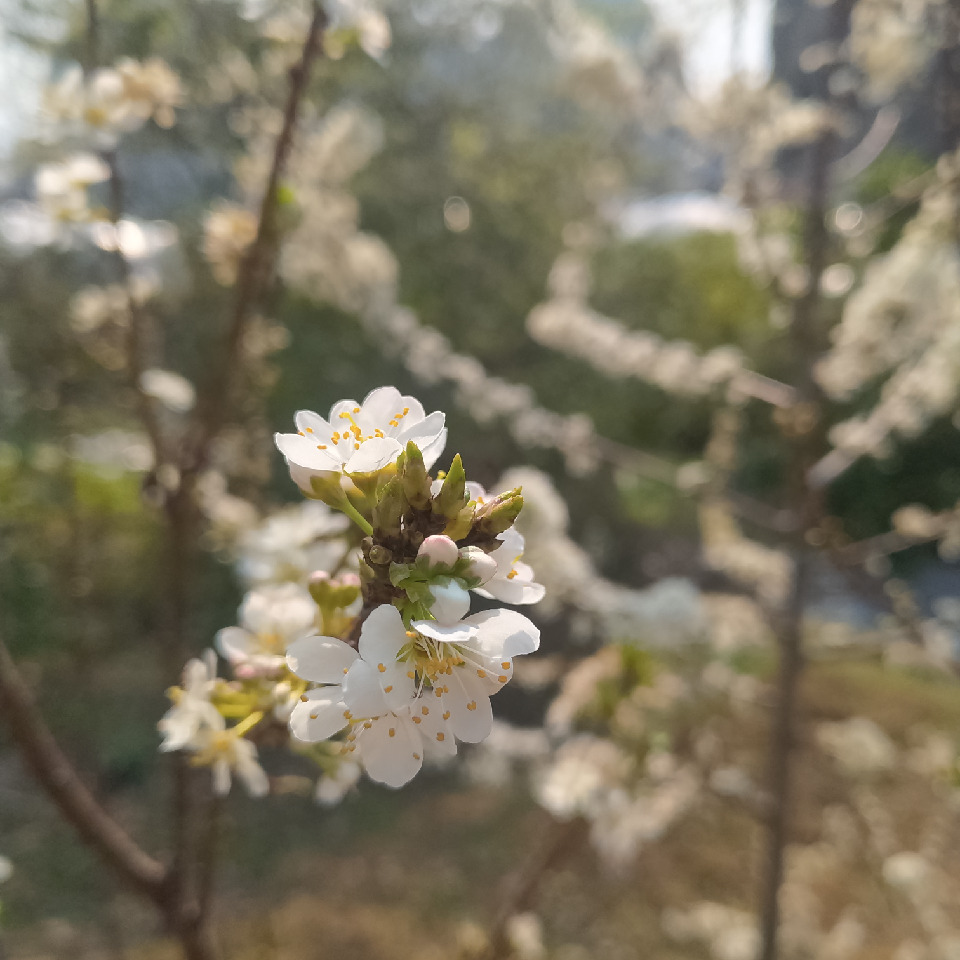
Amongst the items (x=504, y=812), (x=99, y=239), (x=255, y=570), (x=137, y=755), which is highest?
(x=99, y=239)

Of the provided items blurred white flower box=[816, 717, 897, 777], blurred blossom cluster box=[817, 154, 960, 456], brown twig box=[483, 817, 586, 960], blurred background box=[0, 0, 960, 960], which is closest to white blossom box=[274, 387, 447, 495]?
blurred background box=[0, 0, 960, 960]

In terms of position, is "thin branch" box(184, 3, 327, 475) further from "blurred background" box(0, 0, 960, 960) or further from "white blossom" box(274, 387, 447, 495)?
"white blossom" box(274, 387, 447, 495)

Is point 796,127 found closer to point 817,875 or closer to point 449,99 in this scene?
point 449,99

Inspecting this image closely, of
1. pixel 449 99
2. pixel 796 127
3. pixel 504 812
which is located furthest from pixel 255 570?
pixel 449 99

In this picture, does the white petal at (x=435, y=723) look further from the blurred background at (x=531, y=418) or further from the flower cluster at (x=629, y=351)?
the flower cluster at (x=629, y=351)

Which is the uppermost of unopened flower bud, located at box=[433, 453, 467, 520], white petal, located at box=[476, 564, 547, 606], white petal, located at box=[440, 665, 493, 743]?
unopened flower bud, located at box=[433, 453, 467, 520]

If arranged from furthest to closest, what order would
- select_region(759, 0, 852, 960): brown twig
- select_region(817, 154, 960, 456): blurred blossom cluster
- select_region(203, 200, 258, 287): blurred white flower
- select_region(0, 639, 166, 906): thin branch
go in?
1. select_region(759, 0, 852, 960): brown twig
2. select_region(817, 154, 960, 456): blurred blossom cluster
3. select_region(203, 200, 258, 287): blurred white flower
4. select_region(0, 639, 166, 906): thin branch

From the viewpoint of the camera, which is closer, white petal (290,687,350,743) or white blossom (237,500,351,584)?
white petal (290,687,350,743)
